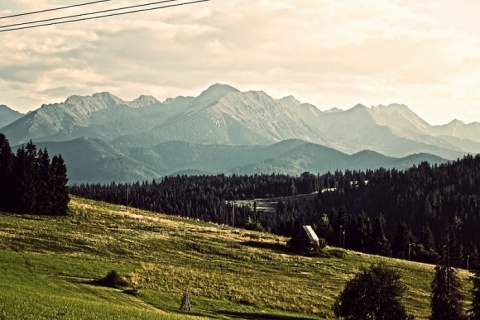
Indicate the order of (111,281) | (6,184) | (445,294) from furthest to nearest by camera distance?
(6,184) < (445,294) < (111,281)

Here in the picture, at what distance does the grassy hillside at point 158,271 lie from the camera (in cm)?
4844

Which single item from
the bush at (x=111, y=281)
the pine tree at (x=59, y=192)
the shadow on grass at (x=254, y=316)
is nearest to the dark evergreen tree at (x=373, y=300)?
the shadow on grass at (x=254, y=316)

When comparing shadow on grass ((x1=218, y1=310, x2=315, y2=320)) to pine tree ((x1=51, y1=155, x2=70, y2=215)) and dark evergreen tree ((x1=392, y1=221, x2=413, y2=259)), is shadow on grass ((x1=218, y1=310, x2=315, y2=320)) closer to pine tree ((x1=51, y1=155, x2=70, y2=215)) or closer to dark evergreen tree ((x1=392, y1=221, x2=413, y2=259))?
pine tree ((x1=51, y1=155, x2=70, y2=215))

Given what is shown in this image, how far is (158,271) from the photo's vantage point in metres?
78.6

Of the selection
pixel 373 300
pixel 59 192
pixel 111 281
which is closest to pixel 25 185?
pixel 59 192

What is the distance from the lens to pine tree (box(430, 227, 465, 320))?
7669cm

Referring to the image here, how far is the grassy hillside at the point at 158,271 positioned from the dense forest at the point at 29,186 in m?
5.29

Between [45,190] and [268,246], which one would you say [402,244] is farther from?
[45,190]

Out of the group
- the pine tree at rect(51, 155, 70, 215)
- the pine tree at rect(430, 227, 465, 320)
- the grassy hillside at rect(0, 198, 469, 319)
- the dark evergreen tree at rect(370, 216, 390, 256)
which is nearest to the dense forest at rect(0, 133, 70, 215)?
the pine tree at rect(51, 155, 70, 215)

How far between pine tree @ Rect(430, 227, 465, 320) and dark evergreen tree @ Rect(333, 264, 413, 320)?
10.2 m

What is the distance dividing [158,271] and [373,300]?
28.4 metres

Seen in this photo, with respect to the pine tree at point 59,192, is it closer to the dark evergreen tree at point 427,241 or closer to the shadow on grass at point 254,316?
the shadow on grass at point 254,316

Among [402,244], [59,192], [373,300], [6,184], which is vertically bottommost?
[373,300]

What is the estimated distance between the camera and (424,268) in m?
127
